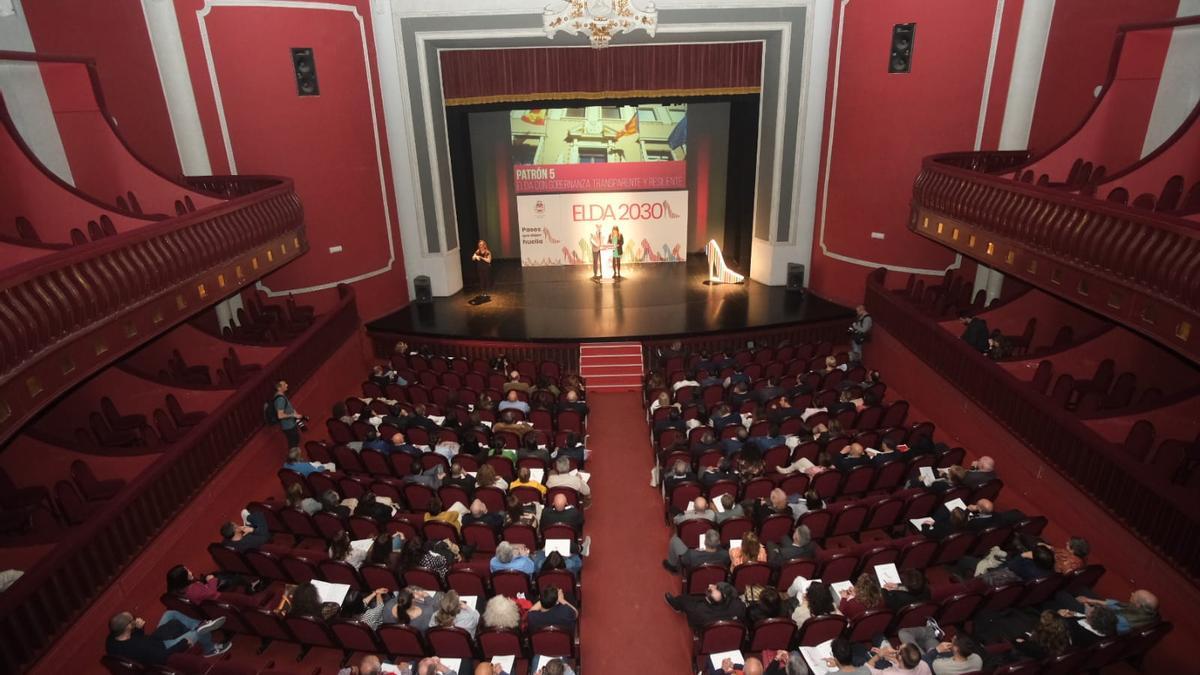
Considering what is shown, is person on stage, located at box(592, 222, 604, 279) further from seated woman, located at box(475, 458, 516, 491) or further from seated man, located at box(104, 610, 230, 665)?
seated man, located at box(104, 610, 230, 665)

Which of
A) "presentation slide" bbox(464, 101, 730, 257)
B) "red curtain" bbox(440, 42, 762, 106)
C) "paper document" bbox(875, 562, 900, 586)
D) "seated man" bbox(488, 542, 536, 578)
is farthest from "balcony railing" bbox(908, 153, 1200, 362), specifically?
"presentation slide" bbox(464, 101, 730, 257)

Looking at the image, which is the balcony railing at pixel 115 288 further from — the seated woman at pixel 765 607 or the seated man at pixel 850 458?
the seated man at pixel 850 458

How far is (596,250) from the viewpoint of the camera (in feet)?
55.3

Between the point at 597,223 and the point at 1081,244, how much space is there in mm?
11516

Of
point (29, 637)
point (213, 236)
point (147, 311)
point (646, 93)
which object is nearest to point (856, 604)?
point (29, 637)

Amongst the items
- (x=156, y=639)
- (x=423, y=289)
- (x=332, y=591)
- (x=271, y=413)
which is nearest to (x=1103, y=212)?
(x=332, y=591)

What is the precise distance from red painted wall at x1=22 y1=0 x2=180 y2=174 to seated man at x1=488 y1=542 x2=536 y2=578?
31.7 ft

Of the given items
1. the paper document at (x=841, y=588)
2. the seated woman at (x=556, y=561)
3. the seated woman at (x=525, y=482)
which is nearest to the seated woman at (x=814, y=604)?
the paper document at (x=841, y=588)

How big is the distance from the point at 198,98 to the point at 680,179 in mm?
10804

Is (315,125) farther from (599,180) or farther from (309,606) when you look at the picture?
(309,606)

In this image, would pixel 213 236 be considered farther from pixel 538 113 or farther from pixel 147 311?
pixel 538 113

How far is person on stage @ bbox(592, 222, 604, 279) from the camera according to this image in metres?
16.9

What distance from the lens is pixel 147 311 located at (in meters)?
7.45

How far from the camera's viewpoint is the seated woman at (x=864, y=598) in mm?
5773
